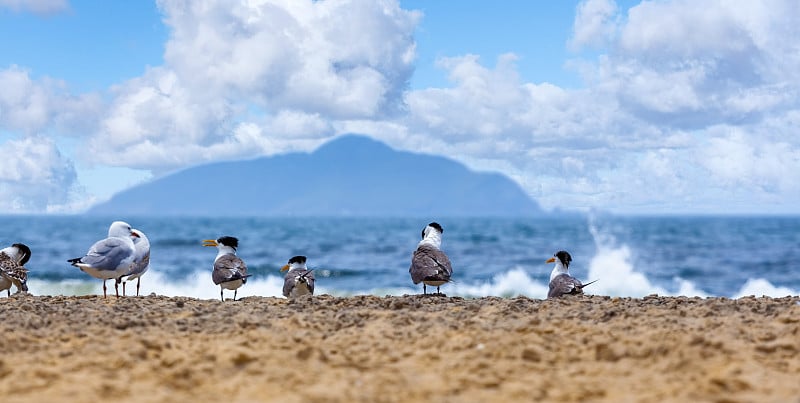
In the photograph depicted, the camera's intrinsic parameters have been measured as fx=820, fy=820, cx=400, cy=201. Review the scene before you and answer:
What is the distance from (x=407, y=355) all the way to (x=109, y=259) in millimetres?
6457

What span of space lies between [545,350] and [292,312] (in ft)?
9.56

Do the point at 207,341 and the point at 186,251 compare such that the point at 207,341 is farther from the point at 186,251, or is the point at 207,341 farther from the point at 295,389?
the point at 186,251

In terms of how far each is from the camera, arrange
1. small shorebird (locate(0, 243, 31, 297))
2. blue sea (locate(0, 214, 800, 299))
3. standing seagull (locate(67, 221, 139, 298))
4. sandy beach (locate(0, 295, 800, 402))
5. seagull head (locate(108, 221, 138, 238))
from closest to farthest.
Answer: sandy beach (locate(0, 295, 800, 402)) < standing seagull (locate(67, 221, 139, 298)) < seagull head (locate(108, 221, 138, 238)) < small shorebird (locate(0, 243, 31, 297)) < blue sea (locate(0, 214, 800, 299))

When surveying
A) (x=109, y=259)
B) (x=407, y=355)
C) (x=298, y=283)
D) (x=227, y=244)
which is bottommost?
(x=407, y=355)

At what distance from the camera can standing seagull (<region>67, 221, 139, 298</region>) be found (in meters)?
10.8

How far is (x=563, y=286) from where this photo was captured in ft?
36.9

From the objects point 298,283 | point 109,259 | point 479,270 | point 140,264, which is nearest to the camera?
point 109,259

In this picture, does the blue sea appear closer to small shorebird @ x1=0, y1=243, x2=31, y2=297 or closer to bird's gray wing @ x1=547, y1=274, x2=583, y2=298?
small shorebird @ x1=0, y1=243, x2=31, y2=297

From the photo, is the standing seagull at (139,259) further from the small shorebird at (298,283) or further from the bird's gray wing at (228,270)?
the small shorebird at (298,283)

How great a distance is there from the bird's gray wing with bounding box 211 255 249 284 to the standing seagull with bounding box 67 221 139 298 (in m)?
1.41

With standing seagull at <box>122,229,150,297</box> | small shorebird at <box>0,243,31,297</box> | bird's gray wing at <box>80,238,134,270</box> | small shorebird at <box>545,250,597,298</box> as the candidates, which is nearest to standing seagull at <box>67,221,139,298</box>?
bird's gray wing at <box>80,238,134,270</box>

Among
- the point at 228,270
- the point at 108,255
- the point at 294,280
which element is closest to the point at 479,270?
the point at 294,280

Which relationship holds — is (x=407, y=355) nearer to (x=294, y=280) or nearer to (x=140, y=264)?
(x=294, y=280)

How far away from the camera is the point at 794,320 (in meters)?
6.85
